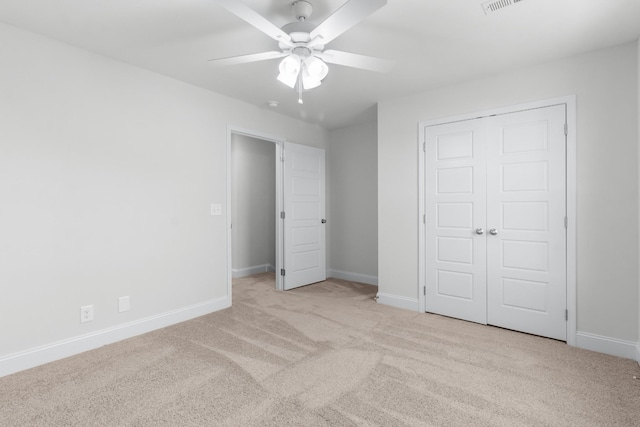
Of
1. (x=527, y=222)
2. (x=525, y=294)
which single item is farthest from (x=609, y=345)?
(x=527, y=222)

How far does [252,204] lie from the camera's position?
5699 millimetres

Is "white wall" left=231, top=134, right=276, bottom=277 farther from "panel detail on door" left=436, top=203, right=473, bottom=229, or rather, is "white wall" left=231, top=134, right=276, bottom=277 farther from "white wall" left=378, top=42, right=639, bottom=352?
"white wall" left=378, top=42, right=639, bottom=352

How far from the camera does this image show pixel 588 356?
2504 millimetres

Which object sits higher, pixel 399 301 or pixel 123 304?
pixel 123 304

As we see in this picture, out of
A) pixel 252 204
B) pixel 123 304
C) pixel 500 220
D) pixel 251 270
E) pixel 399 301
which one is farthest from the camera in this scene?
pixel 252 204

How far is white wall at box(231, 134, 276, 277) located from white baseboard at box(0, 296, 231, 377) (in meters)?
1.97

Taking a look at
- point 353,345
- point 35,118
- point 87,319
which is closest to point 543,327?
point 353,345

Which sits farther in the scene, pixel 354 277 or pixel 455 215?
pixel 354 277

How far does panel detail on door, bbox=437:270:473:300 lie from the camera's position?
326cm

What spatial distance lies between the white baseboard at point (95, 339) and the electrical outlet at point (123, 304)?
13cm

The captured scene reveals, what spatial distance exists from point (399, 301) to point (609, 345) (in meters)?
1.80

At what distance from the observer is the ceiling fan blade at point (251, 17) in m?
1.56

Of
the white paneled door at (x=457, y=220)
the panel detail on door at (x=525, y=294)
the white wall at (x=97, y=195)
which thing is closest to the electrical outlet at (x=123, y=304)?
the white wall at (x=97, y=195)

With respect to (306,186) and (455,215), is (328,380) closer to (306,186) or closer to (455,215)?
(455,215)
